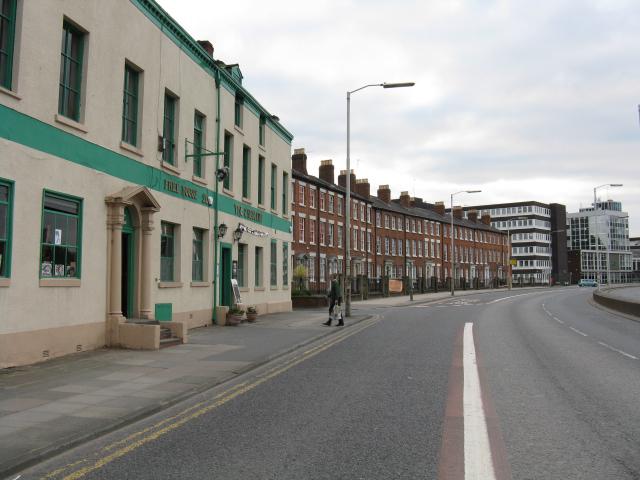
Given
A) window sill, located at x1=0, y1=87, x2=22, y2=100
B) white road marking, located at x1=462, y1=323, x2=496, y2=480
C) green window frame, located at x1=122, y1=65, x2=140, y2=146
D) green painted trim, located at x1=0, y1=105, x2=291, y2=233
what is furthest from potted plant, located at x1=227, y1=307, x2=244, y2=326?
white road marking, located at x1=462, y1=323, x2=496, y2=480

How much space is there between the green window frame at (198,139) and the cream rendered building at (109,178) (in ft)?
0.22

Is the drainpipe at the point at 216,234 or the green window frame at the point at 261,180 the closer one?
the drainpipe at the point at 216,234

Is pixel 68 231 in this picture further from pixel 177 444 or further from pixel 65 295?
pixel 177 444

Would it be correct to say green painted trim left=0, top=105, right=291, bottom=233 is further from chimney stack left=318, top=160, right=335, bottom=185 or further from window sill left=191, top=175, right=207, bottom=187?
chimney stack left=318, top=160, right=335, bottom=185

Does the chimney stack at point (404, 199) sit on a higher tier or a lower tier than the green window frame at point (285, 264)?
higher

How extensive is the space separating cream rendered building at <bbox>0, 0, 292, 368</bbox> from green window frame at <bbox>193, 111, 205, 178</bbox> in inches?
2.6

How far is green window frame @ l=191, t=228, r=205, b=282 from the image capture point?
19734 mm

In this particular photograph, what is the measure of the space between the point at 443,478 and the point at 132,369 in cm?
770

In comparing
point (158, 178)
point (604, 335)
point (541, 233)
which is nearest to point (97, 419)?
point (158, 178)

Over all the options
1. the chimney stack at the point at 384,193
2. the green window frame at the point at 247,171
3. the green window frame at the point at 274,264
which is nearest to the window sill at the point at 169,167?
the green window frame at the point at 247,171

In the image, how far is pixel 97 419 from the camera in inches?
277

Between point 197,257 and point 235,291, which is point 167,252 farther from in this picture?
point 235,291

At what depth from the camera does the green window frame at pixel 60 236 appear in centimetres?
1195

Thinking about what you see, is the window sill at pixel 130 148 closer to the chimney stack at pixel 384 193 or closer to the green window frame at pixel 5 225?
the green window frame at pixel 5 225
